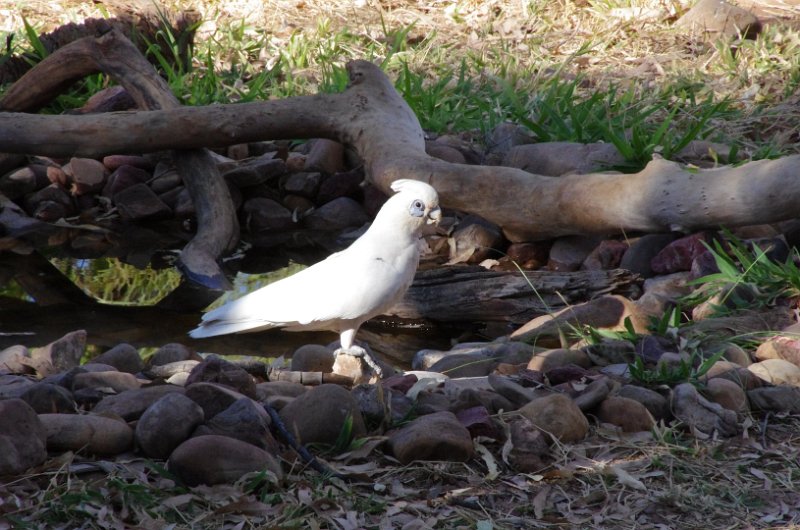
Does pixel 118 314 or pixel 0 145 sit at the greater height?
pixel 0 145

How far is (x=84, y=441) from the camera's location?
95.3 inches

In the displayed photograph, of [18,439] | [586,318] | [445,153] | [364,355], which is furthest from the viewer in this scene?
[445,153]

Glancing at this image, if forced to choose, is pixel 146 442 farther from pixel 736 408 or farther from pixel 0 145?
pixel 0 145

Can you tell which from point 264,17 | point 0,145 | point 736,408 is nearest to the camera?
point 736,408

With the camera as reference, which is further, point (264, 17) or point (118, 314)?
point (264, 17)

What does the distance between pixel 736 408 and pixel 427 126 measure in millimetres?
3941

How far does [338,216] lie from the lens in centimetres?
630

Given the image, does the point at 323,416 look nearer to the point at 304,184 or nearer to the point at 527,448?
the point at 527,448

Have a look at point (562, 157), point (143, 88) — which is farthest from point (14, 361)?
point (562, 157)

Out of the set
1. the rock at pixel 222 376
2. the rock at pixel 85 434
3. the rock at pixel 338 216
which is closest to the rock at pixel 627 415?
the rock at pixel 222 376

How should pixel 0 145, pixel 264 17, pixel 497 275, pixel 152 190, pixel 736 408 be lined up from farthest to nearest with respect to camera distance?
pixel 264 17
pixel 152 190
pixel 0 145
pixel 497 275
pixel 736 408

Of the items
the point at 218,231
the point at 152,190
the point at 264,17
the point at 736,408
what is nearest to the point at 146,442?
the point at 736,408

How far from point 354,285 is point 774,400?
4.67ft

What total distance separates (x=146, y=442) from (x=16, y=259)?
3756 millimetres
